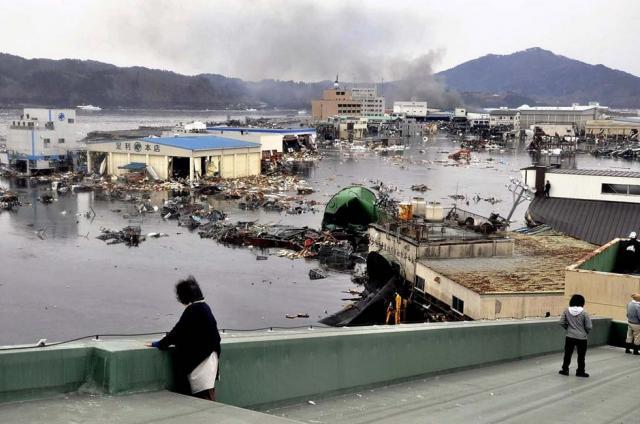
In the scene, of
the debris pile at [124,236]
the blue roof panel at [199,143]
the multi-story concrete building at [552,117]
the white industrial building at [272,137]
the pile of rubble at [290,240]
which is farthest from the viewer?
the multi-story concrete building at [552,117]

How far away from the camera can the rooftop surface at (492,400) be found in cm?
193

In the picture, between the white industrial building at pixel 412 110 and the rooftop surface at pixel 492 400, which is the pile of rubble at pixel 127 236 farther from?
the white industrial building at pixel 412 110

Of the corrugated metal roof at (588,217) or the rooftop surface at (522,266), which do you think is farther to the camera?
the corrugated metal roof at (588,217)

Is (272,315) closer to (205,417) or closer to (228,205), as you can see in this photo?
(205,417)

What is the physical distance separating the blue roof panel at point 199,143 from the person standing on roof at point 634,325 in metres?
16.8

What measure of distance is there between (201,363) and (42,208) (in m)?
13.7

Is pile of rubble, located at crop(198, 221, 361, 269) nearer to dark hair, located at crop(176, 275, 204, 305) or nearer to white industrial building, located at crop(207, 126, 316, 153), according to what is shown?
dark hair, located at crop(176, 275, 204, 305)

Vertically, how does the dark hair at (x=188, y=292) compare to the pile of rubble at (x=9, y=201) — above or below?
above

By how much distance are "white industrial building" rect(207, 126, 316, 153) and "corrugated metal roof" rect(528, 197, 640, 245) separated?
659 inches

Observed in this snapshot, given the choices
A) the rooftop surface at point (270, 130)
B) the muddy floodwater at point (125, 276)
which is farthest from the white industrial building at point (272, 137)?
the muddy floodwater at point (125, 276)

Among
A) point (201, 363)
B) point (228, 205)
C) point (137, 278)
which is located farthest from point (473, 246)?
point (228, 205)

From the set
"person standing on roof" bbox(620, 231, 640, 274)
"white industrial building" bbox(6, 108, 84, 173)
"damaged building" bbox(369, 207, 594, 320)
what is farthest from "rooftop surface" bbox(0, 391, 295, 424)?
"white industrial building" bbox(6, 108, 84, 173)

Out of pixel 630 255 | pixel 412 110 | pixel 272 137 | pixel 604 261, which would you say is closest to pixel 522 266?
pixel 630 255

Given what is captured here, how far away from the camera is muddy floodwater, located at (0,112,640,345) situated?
679 cm
